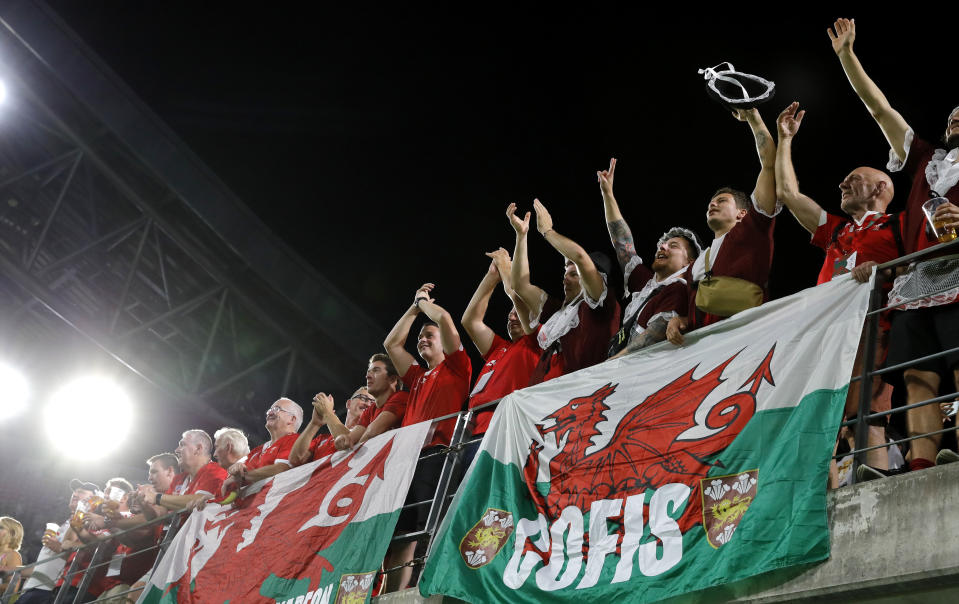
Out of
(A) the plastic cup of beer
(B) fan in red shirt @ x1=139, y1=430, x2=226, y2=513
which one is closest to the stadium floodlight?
(B) fan in red shirt @ x1=139, y1=430, x2=226, y2=513

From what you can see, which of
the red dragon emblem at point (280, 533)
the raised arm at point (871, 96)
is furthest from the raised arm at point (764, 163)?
the red dragon emblem at point (280, 533)

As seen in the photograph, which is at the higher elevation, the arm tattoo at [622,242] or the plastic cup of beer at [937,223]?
the arm tattoo at [622,242]

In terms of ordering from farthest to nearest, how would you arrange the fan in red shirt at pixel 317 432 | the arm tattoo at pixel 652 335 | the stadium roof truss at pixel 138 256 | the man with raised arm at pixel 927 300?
the stadium roof truss at pixel 138 256 → the fan in red shirt at pixel 317 432 → the arm tattoo at pixel 652 335 → the man with raised arm at pixel 927 300

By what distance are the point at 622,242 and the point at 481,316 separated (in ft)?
3.52

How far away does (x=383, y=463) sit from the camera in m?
5.13

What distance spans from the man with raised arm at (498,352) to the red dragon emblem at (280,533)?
557 millimetres

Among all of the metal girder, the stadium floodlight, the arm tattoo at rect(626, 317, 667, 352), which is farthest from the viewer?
the stadium floodlight

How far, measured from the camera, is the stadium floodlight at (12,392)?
9.16 m

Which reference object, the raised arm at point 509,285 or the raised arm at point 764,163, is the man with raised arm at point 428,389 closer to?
the raised arm at point 509,285

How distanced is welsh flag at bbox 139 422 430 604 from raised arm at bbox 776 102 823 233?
2.14 m

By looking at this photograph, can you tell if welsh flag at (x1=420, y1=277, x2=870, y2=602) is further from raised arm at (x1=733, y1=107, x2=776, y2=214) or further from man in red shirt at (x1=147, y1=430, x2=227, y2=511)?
man in red shirt at (x1=147, y1=430, x2=227, y2=511)

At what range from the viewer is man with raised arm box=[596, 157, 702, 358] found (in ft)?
14.5

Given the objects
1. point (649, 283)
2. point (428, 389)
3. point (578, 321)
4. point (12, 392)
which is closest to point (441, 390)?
point (428, 389)

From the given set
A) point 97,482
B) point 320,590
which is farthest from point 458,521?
point 97,482
